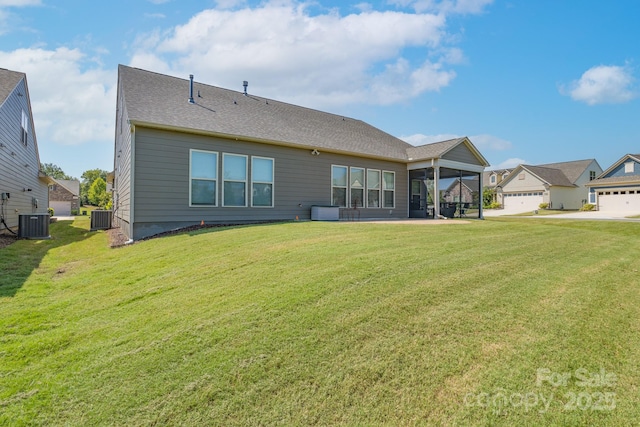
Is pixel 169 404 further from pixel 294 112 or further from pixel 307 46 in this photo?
pixel 294 112

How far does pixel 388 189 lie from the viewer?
14.9 metres

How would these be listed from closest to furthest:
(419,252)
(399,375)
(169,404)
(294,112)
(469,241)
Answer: (169,404), (399,375), (419,252), (469,241), (294,112)

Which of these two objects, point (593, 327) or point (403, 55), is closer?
point (593, 327)

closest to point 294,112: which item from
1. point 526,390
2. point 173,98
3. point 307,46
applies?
point 307,46

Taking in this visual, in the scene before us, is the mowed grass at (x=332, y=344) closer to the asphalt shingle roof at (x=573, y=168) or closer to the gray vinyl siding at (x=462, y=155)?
the gray vinyl siding at (x=462, y=155)

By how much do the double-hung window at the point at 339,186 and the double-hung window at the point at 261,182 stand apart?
2692 mm

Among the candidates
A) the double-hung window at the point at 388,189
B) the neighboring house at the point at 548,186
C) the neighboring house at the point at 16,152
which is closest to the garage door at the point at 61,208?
the neighboring house at the point at 16,152

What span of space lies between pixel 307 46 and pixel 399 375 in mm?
11920

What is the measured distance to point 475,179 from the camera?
57.5ft

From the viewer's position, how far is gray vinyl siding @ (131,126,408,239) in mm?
9547

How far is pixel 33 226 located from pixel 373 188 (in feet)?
40.7

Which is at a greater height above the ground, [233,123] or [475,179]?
[233,123]

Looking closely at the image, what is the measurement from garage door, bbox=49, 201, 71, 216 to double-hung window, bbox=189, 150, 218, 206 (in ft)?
122

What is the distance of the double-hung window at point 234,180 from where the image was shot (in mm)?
Result: 10820
